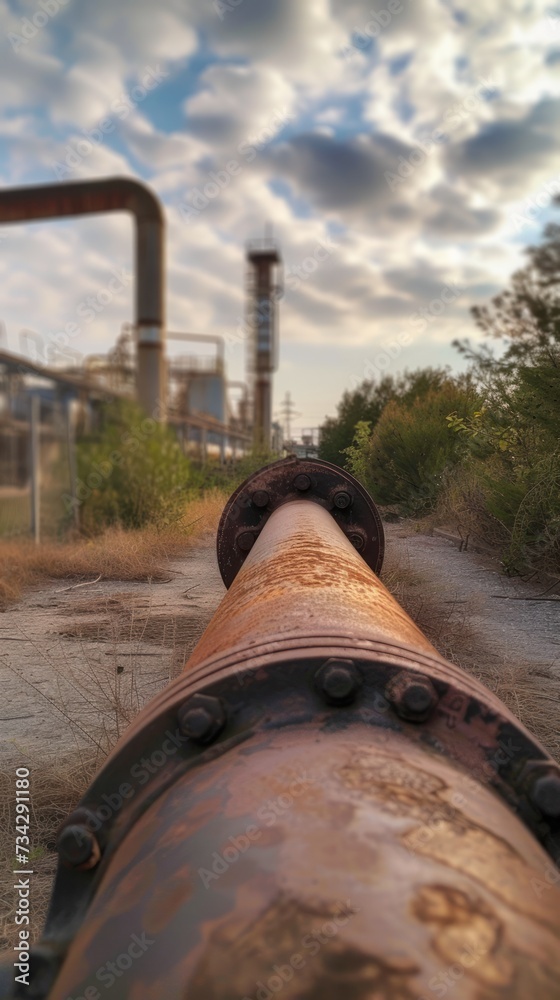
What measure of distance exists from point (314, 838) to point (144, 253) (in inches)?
552

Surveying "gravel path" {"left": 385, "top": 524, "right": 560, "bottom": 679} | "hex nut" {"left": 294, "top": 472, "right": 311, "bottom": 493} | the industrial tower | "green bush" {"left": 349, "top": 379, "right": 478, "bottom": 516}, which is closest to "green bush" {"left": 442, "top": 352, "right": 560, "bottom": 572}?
"green bush" {"left": 349, "top": 379, "right": 478, "bottom": 516}

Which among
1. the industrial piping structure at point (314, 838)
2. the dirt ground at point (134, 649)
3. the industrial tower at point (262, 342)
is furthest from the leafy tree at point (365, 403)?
the industrial tower at point (262, 342)

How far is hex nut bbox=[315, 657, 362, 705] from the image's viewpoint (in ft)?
3.11

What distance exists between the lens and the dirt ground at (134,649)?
9.20 ft

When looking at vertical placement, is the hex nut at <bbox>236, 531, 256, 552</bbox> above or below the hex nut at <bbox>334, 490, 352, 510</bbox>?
below

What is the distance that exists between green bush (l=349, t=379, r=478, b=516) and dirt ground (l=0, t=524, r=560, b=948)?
68 cm

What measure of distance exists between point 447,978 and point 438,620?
14.8 feet

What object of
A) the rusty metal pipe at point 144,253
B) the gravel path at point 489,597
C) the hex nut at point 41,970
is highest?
the rusty metal pipe at point 144,253

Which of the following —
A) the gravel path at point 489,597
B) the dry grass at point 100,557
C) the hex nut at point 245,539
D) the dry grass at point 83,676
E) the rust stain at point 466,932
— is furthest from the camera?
the dry grass at point 100,557

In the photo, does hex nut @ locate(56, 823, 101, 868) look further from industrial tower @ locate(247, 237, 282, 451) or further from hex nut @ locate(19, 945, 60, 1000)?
industrial tower @ locate(247, 237, 282, 451)

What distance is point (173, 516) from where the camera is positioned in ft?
31.9

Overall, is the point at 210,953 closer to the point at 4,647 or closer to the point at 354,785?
the point at 354,785

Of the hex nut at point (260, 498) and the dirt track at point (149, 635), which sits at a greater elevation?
the hex nut at point (260, 498)

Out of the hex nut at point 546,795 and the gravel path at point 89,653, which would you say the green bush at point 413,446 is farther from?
the hex nut at point 546,795
